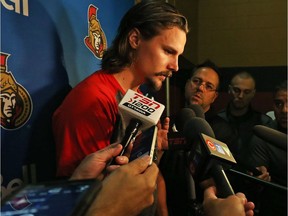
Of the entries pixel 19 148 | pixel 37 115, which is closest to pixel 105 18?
pixel 37 115

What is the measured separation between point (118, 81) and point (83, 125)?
227 millimetres

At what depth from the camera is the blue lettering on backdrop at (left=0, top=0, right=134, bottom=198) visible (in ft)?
2.55

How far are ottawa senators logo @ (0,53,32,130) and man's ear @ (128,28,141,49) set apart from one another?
0.40 meters

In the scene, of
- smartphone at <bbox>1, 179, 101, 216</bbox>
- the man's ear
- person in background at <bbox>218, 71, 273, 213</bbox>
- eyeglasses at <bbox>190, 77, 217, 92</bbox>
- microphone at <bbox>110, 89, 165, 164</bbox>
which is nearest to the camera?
smartphone at <bbox>1, 179, 101, 216</bbox>

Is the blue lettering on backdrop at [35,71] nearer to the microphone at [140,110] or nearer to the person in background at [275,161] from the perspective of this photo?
the microphone at [140,110]

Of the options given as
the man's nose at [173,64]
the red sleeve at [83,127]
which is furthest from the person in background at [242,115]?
the red sleeve at [83,127]

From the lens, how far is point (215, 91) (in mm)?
1701

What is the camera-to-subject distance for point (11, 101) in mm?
784

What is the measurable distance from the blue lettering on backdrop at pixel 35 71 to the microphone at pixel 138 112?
0.85ft

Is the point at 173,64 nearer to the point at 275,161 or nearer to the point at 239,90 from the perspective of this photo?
the point at 275,161

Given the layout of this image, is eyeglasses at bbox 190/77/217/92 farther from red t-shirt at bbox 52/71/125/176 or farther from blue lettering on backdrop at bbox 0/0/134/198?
red t-shirt at bbox 52/71/125/176

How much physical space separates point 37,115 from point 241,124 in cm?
116

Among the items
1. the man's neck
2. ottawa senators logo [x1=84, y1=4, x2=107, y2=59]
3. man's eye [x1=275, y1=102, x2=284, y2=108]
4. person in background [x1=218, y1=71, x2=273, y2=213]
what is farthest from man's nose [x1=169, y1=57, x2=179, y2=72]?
man's eye [x1=275, y1=102, x2=284, y2=108]

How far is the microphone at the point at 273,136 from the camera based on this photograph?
597 millimetres
